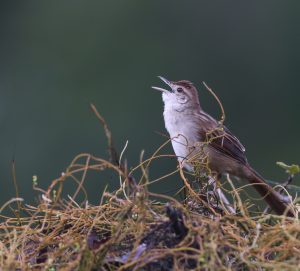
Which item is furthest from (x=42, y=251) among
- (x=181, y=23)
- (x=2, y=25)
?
(x=2, y=25)

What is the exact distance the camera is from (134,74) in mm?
19375

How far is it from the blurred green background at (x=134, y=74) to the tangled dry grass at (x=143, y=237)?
9.95 meters

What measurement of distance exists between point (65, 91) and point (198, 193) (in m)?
15.0

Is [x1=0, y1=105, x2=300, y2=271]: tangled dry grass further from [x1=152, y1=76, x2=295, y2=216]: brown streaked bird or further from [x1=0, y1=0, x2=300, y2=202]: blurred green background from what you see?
[x1=0, y1=0, x2=300, y2=202]: blurred green background

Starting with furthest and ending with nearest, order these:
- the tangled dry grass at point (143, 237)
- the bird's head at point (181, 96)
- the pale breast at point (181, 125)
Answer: the bird's head at point (181, 96)
the pale breast at point (181, 125)
the tangled dry grass at point (143, 237)

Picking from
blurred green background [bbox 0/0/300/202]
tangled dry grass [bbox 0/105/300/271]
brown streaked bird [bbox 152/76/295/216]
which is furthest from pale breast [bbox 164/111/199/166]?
blurred green background [bbox 0/0/300/202]

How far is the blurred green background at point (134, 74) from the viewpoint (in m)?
16.5

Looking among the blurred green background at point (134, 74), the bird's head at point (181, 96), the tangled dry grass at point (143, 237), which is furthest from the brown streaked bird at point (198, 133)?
the blurred green background at point (134, 74)

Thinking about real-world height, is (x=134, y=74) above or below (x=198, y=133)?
below

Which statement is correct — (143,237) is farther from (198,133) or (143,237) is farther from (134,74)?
(134,74)

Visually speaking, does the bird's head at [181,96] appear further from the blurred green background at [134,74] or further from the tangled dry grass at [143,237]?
the blurred green background at [134,74]

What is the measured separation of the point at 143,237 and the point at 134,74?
1568cm

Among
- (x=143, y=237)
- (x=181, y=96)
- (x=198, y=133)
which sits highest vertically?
(x=143, y=237)

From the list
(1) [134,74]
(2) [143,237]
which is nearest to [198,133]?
(2) [143,237]
